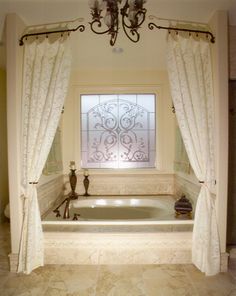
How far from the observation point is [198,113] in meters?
2.35

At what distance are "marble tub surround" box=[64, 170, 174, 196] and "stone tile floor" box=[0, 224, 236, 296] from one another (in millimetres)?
1584

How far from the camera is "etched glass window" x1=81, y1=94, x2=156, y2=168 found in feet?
13.3

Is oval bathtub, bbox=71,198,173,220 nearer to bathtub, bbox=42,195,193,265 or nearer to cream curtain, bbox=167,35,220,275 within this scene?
bathtub, bbox=42,195,193,265

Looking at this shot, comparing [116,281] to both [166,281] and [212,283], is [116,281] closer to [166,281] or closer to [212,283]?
[166,281]

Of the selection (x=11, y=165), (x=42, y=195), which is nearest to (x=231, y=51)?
(x=11, y=165)

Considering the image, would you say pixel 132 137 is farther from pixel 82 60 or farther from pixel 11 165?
pixel 11 165

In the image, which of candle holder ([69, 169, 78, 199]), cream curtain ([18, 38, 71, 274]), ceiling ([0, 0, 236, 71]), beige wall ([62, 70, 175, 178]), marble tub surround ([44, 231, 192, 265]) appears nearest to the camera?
ceiling ([0, 0, 236, 71])

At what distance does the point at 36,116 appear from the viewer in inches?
92.0

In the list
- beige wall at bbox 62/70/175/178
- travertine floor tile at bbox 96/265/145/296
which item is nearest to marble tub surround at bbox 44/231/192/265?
travertine floor tile at bbox 96/265/145/296

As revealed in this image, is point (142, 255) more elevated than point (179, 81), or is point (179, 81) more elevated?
point (179, 81)

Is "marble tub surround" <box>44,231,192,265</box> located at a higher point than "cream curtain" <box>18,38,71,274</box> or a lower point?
lower

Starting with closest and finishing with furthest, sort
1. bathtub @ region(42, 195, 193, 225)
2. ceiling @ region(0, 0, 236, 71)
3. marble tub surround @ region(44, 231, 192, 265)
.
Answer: ceiling @ region(0, 0, 236, 71) < marble tub surround @ region(44, 231, 192, 265) < bathtub @ region(42, 195, 193, 225)

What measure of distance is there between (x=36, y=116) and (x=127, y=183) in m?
2.07

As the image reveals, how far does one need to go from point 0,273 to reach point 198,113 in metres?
2.38
